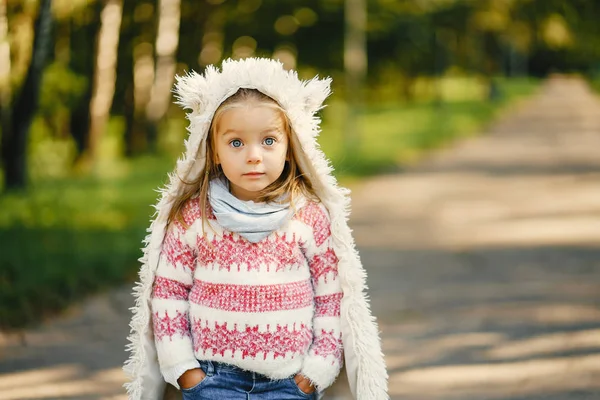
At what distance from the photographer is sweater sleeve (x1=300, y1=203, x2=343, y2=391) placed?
273cm

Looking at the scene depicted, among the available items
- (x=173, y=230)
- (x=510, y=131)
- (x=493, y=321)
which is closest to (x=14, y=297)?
(x=493, y=321)

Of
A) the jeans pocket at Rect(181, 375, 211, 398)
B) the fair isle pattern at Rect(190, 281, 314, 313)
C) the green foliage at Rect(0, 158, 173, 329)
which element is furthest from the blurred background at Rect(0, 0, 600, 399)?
the jeans pocket at Rect(181, 375, 211, 398)

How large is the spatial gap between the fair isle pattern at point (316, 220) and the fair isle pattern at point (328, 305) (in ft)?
0.51

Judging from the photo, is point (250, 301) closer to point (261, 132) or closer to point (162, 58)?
point (261, 132)

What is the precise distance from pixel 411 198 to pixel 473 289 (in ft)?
18.7

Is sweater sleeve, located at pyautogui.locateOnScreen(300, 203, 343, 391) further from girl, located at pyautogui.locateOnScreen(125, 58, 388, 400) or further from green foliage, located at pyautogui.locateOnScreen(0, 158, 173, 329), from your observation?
green foliage, located at pyautogui.locateOnScreen(0, 158, 173, 329)

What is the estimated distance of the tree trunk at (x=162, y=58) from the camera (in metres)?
19.4

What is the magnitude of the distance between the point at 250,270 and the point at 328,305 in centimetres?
26

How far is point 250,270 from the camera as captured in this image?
2.70m

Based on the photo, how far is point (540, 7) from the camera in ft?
86.7

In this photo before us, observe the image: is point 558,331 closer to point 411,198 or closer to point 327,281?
point 327,281

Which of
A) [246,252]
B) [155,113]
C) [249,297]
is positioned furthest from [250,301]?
[155,113]

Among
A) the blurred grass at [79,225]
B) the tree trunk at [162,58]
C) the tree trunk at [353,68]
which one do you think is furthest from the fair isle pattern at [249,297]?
the tree trunk at [353,68]

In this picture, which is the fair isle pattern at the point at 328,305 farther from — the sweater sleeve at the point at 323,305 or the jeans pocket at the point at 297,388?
the jeans pocket at the point at 297,388
